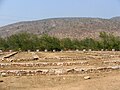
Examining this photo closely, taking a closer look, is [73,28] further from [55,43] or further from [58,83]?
[58,83]

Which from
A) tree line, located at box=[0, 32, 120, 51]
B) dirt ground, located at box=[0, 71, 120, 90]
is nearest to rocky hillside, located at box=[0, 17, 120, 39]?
tree line, located at box=[0, 32, 120, 51]

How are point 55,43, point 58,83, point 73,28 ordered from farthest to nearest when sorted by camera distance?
point 73,28
point 55,43
point 58,83

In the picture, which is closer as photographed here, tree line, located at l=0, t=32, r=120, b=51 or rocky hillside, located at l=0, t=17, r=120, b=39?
tree line, located at l=0, t=32, r=120, b=51

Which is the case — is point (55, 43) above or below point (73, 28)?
below

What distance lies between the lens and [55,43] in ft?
186

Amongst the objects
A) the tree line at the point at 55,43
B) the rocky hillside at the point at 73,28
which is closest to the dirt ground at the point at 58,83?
the tree line at the point at 55,43

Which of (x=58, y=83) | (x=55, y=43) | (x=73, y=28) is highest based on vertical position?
(x=73, y=28)

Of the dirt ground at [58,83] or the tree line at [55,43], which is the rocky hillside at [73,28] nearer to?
the tree line at [55,43]

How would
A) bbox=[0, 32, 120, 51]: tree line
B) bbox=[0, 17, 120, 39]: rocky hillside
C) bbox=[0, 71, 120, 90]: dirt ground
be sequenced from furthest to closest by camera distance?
bbox=[0, 17, 120, 39]: rocky hillside → bbox=[0, 32, 120, 51]: tree line → bbox=[0, 71, 120, 90]: dirt ground

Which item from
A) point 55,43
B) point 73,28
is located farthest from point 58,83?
point 73,28

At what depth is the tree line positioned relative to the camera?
55344 millimetres

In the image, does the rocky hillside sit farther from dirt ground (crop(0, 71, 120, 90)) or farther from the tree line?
dirt ground (crop(0, 71, 120, 90))

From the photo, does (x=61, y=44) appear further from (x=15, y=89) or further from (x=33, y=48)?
(x=15, y=89)

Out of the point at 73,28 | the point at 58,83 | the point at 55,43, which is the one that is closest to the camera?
the point at 58,83
